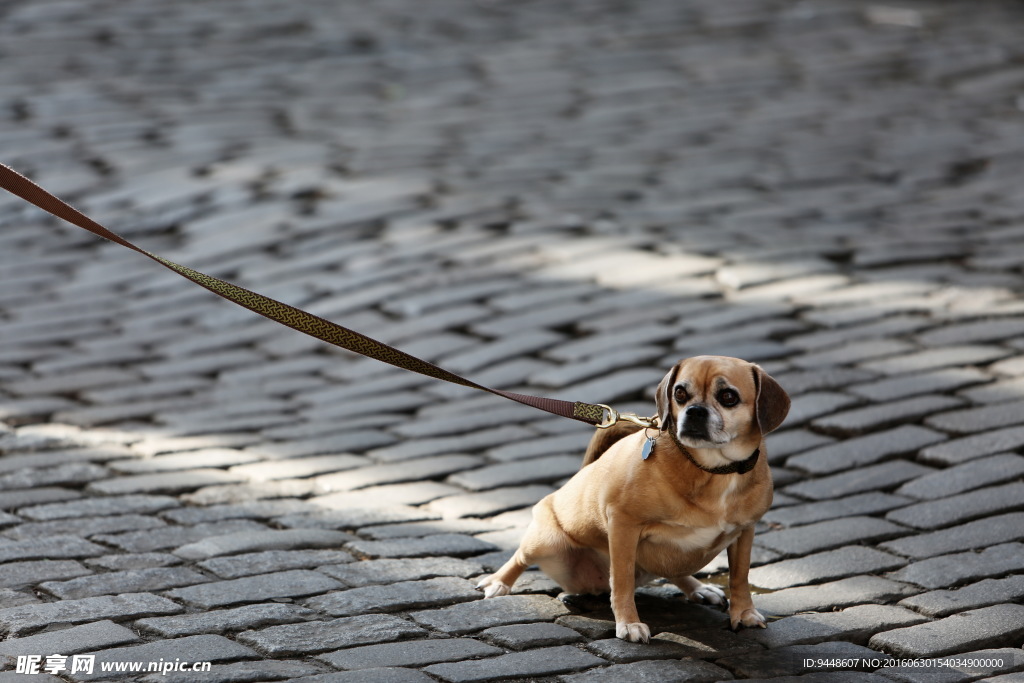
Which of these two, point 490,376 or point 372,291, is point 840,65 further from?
point 490,376

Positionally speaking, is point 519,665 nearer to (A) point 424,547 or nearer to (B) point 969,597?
(A) point 424,547

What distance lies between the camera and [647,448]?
2.89 m

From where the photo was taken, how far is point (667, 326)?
17.7 ft

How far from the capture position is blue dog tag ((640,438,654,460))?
288 centimetres

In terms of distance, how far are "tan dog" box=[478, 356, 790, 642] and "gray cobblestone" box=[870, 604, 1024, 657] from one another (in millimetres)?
324

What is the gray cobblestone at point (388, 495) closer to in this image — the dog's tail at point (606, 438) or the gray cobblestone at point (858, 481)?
the dog's tail at point (606, 438)

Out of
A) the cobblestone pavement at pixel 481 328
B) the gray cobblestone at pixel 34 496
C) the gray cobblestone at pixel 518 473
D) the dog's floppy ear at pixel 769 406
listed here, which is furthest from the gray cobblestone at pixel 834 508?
the gray cobblestone at pixel 34 496

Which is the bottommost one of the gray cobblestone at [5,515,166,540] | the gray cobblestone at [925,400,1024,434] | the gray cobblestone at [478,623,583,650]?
the gray cobblestone at [5,515,166,540]

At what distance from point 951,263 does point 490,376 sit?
2.40 meters

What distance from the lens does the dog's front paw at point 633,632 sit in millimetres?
2934

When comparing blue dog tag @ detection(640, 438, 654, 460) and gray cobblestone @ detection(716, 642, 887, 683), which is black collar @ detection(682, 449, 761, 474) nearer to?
blue dog tag @ detection(640, 438, 654, 460)

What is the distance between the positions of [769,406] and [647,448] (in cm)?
30

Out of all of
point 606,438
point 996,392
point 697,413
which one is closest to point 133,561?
point 606,438

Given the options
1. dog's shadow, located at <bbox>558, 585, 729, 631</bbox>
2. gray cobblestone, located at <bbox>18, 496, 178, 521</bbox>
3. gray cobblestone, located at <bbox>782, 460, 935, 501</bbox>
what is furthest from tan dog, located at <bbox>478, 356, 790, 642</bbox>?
gray cobblestone, located at <bbox>18, 496, 178, 521</bbox>
